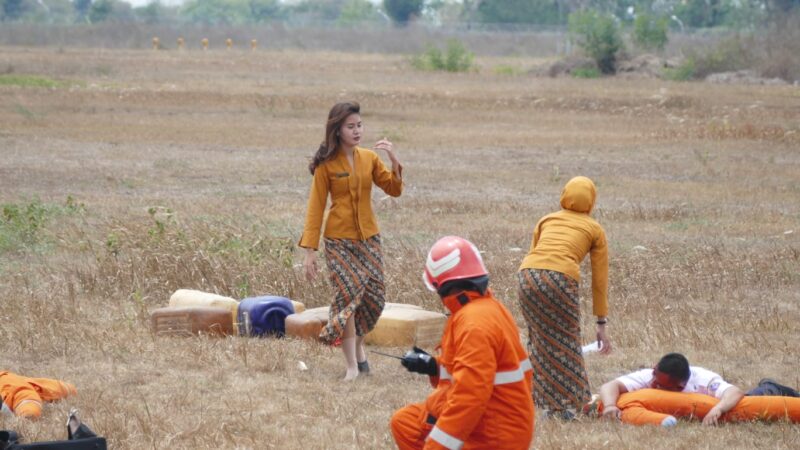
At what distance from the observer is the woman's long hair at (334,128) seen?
753 cm

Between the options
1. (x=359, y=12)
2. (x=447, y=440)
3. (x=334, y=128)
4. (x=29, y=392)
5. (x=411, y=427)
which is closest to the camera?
(x=447, y=440)

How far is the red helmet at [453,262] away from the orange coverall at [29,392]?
295 cm

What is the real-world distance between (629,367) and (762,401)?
1512mm

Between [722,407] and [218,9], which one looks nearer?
A: [722,407]

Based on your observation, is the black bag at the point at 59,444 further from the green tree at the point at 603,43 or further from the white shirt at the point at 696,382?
the green tree at the point at 603,43

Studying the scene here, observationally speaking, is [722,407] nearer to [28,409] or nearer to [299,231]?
[28,409]

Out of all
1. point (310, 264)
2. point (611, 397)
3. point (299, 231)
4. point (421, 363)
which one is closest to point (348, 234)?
point (310, 264)

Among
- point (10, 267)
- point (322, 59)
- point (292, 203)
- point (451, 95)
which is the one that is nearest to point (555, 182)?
point (292, 203)

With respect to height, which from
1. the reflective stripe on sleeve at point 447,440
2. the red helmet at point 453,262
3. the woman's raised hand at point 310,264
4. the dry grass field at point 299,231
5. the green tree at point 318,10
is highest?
the red helmet at point 453,262

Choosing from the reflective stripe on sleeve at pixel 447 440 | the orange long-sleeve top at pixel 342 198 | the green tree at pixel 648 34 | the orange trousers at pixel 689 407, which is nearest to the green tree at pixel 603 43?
the green tree at pixel 648 34

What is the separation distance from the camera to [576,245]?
6879 millimetres

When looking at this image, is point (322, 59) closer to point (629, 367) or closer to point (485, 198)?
point (485, 198)

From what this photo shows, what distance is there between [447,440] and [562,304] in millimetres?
2447

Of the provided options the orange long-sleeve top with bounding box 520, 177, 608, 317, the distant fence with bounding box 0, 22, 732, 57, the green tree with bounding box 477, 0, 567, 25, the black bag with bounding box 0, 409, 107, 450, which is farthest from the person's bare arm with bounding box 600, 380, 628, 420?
the green tree with bounding box 477, 0, 567, 25
